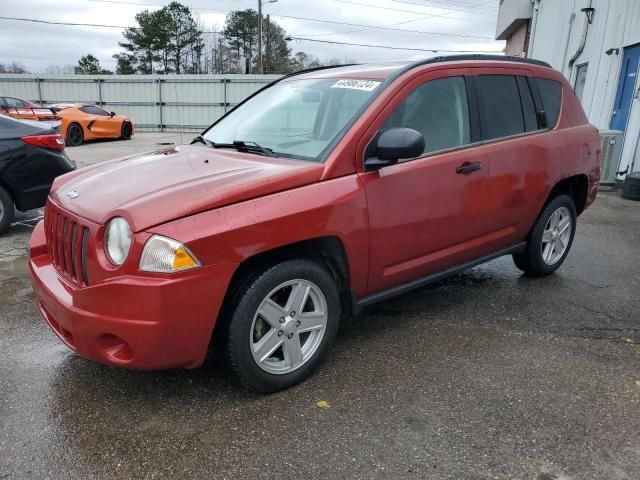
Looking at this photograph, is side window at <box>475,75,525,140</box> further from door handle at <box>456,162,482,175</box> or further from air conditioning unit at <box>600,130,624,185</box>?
air conditioning unit at <box>600,130,624,185</box>

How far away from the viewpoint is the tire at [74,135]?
17.2 meters

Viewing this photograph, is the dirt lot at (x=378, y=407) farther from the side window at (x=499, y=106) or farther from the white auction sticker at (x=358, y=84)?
the white auction sticker at (x=358, y=84)

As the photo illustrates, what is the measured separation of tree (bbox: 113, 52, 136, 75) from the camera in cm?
4781

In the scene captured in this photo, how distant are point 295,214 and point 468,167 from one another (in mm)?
1413

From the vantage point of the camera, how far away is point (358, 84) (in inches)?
133

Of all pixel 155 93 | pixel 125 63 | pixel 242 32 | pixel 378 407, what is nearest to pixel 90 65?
pixel 125 63

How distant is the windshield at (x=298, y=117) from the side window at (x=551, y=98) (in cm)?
182

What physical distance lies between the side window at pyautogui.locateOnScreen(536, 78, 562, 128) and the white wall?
5.98m

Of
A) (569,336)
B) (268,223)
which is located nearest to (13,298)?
(268,223)

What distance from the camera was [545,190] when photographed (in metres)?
4.22

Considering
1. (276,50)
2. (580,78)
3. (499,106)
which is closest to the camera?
(499,106)

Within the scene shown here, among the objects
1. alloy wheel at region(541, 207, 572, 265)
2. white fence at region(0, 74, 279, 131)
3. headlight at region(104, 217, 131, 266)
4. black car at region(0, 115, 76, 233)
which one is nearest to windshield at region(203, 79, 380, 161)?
headlight at region(104, 217, 131, 266)

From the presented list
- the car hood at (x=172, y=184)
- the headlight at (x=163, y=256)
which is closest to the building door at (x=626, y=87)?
the car hood at (x=172, y=184)

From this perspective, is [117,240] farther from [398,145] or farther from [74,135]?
[74,135]
